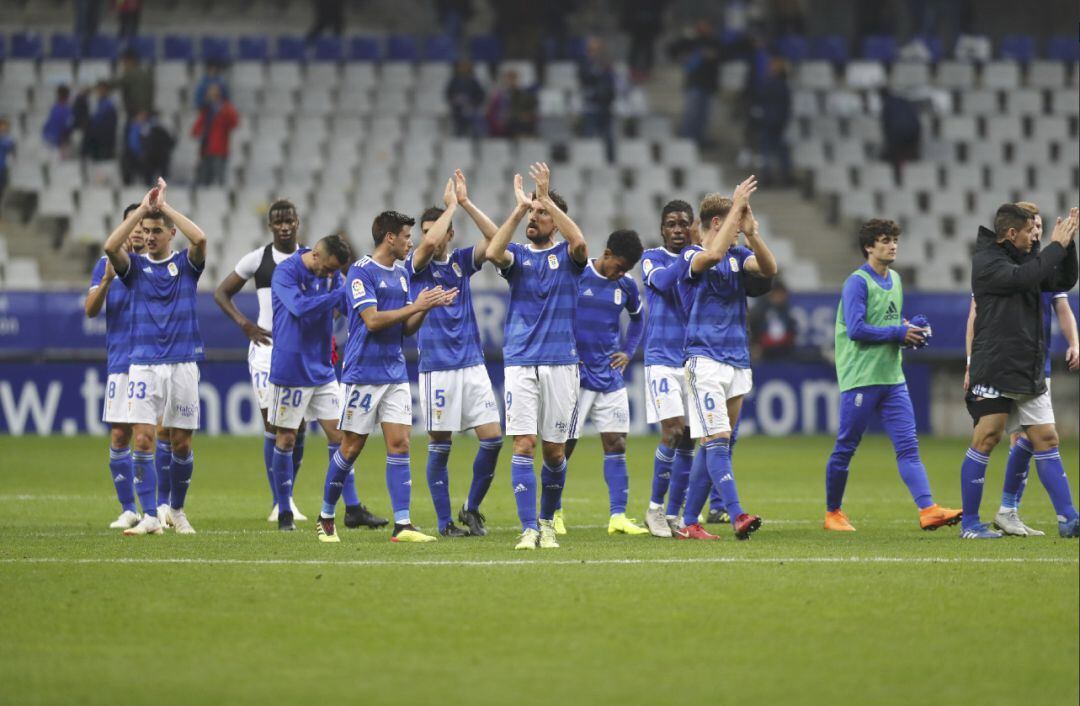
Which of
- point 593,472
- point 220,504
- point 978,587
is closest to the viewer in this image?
point 978,587

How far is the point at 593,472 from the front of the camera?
1956 cm

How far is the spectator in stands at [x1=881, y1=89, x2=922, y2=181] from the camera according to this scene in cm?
3109

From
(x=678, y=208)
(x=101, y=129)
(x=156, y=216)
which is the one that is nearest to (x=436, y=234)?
(x=678, y=208)

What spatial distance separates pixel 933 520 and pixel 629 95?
21.5 metres

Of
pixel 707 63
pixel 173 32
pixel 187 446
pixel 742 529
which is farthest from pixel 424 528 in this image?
pixel 173 32

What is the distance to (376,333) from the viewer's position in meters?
11.9

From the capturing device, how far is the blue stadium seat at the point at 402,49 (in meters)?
32.6

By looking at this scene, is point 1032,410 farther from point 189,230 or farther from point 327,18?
point 327,18

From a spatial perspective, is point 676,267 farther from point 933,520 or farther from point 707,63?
point 707,63

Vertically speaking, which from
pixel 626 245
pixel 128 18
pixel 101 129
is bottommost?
pixel 626 245

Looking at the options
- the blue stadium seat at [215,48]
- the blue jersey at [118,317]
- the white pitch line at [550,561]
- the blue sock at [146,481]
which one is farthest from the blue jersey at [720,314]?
the blue stadium seat at [215,48]

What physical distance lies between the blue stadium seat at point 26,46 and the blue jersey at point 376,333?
2144 centimetres

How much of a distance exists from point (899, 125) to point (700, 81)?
3.71 metres

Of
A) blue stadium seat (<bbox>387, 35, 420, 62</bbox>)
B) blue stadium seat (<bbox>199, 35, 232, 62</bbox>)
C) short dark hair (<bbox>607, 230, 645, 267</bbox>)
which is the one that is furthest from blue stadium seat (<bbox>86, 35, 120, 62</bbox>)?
short dark hair (<bbox>607, 230, 645, 267</bbox>)
